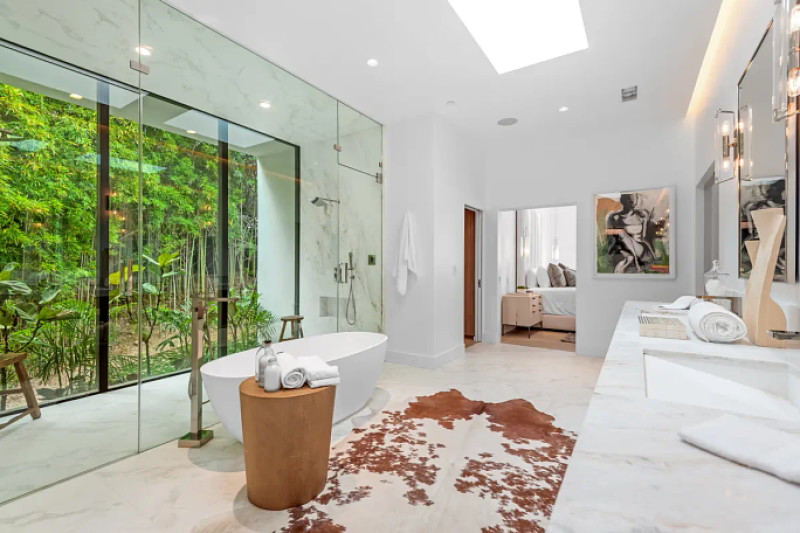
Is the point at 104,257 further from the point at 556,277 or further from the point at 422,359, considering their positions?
the point at 556,277

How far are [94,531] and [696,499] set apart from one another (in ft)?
7.00

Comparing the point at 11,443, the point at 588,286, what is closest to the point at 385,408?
the point at 11,443

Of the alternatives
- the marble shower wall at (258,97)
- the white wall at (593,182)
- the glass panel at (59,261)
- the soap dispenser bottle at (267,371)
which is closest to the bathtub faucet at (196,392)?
the glass panel at (59,261)

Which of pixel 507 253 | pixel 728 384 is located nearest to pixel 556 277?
pixel 507 253

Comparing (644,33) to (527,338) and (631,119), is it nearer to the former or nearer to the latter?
(631,119)

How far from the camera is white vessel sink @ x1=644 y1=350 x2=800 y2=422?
1.14 meters

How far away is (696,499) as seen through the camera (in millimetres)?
569

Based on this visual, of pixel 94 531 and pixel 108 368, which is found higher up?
pixel 108 368

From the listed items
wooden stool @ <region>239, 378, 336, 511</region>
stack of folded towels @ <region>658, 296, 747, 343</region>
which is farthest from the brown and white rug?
stack of folded towels @ <region>658, 296, 747, 343</region>

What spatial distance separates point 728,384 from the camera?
4.18 feet

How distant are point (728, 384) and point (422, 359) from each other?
3.07 metres

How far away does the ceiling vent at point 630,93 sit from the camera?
11.5 ft

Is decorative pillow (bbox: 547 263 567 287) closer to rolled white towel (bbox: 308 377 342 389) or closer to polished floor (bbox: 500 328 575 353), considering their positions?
polished floor (bbox: 500 328 575 353)

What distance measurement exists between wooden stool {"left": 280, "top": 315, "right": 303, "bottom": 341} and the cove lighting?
254cm
